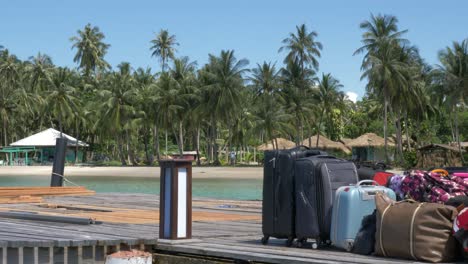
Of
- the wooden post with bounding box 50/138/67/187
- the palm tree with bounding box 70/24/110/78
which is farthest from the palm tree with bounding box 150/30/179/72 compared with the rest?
the wooden post with bounding box 50/138/67/187

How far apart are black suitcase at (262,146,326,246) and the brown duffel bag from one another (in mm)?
927

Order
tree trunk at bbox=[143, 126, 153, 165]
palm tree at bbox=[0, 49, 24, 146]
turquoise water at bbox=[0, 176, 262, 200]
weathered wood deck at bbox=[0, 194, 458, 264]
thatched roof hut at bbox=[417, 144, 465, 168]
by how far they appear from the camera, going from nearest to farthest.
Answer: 1. weathered wood deck at bbox=[0, 194, 458, 264]
2. turquoise water at bbox=[0, 176, 262, 200]
3. thatched roof hut at bbox=[417, 144, 465, 168]
4. tree trunk at bbox=[143, 126, 153, 165]
5. palm tree at bbox=[0, 49, 24, 146]

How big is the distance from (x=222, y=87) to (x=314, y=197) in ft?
181

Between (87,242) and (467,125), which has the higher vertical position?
(467,125)

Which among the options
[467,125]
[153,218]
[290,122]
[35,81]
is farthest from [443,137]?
[153,218]

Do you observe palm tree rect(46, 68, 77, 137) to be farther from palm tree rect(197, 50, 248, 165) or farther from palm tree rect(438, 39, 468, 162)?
palm tree rect(438, 39, 468, 162)

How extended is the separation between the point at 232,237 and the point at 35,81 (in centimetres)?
7159

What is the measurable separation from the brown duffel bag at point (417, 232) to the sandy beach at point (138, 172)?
135ft

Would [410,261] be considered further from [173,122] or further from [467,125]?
[467,125]

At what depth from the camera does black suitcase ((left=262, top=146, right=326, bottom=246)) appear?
237 inches

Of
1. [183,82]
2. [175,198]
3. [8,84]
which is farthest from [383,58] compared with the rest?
[175,198]

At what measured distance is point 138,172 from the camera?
52.5 meters

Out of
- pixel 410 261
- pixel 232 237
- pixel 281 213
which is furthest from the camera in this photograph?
pixel 232 237

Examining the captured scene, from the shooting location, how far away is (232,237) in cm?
709
